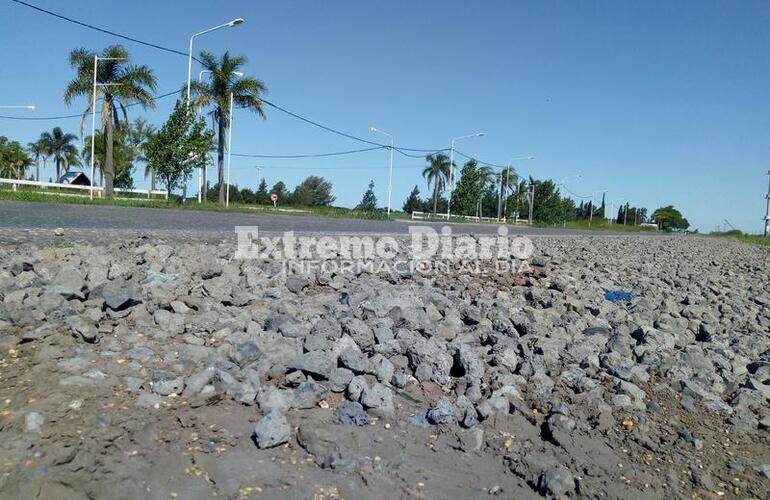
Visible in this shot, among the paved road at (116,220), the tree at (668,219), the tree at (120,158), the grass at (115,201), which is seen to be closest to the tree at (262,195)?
the tree at (120,158)

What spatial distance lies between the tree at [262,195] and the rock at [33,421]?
223 ft

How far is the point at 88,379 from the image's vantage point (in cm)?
300

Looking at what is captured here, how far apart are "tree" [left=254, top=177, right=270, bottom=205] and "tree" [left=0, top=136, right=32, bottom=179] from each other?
24.7 metres

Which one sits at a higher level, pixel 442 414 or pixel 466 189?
pixel 466 189

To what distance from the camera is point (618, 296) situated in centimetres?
750

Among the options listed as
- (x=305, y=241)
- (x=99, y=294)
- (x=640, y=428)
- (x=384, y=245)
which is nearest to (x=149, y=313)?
(x=99, y=294)

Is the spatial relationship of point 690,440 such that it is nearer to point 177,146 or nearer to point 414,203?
point 177,146

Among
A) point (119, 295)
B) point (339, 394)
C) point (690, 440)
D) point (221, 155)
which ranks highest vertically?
point (221, 155)

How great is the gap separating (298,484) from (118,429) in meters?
0.84

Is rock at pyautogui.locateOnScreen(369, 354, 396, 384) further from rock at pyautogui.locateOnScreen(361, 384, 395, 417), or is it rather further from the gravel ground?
rock at pyautogui.locateOnScreen(361, 384, 395, 417)

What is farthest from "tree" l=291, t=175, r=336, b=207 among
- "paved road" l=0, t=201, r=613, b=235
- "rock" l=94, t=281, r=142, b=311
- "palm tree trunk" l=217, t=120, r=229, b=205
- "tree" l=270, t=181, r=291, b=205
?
"rock" l=94, t=281, r=142, b=311

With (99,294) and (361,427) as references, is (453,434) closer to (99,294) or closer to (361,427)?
(361,427)

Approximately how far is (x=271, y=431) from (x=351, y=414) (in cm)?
48

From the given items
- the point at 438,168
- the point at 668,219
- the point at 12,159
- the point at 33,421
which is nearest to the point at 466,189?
the point at 438,168
